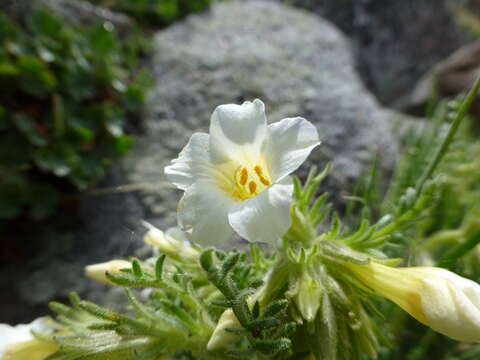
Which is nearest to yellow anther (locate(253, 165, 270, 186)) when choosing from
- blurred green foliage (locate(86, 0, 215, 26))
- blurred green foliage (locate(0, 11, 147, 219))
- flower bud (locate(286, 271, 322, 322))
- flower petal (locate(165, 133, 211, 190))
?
flower petal (locate(165, 133, 211, 190))

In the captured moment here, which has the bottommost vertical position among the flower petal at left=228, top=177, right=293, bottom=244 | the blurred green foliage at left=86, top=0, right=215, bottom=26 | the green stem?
the flower petal at left=228, top=177, right=293, bottom=244

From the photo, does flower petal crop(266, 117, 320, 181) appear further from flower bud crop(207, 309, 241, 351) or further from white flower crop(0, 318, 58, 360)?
white flower crop(0, 318, 58, 360)

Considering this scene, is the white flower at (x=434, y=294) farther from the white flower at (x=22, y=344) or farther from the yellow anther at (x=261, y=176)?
the white flower at (x=22, y=344)

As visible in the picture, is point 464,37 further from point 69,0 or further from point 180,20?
point 69,0

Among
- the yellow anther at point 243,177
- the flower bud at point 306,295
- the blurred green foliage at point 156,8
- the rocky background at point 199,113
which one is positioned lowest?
the flower bud at point 306,295

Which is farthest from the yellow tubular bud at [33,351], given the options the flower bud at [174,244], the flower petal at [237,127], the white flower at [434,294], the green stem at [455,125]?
the green stem at [455,125]

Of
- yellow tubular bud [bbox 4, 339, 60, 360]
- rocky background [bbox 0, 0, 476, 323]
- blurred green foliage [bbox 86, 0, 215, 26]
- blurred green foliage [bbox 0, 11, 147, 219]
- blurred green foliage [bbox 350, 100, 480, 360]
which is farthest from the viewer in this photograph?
blurred green foliage [bbox 86, 0, 215, 26]
